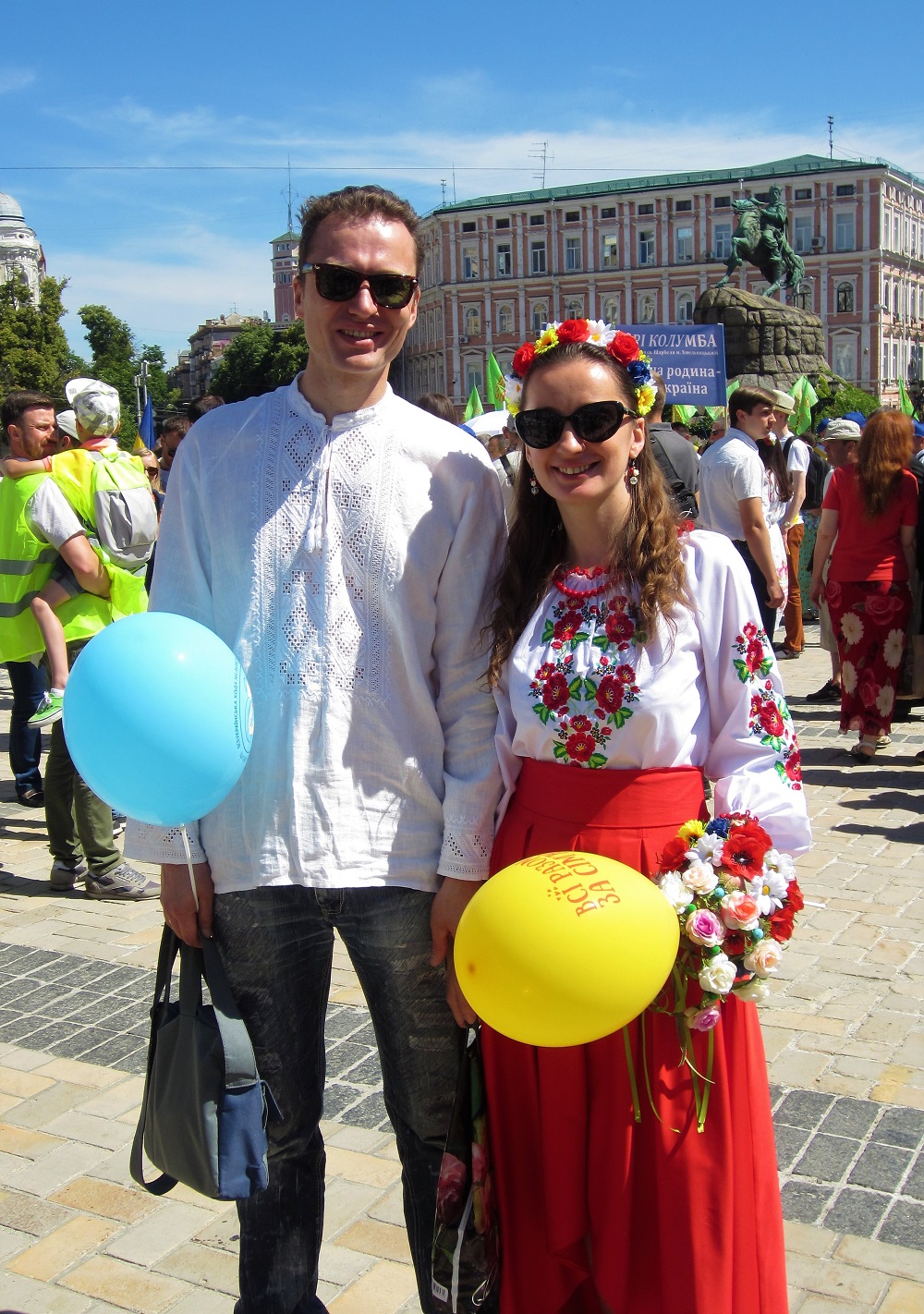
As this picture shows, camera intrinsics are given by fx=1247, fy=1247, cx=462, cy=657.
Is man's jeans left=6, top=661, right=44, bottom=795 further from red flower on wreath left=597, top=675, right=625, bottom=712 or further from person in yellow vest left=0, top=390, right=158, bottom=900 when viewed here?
red flower on wreath left=597, top=675, right=625, bottom=712

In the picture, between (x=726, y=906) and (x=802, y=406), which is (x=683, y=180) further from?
(x=726, y=906)

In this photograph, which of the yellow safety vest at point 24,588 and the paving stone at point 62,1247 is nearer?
the paving stone at point 62,1247

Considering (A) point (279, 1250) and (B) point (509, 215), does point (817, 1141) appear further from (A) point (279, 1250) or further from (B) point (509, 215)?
(B) point (509, 215)

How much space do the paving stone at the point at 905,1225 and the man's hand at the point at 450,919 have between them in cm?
139

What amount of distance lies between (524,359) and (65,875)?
Result: 13.6 feet

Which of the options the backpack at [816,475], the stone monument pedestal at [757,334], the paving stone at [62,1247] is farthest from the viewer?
the stone monument pedestal at [757,334]

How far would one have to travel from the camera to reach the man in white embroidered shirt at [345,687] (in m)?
2.21

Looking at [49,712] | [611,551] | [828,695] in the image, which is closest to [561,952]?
[611,551]

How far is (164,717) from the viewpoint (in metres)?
2.06

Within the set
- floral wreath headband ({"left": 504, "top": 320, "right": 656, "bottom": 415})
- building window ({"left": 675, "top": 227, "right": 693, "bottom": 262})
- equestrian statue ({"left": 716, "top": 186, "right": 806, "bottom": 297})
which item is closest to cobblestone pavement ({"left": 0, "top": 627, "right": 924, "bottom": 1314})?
floral wreath headband ({"left": 504, "top": 320, "right": 656, "bottom": 415})

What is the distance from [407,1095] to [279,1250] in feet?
1.32

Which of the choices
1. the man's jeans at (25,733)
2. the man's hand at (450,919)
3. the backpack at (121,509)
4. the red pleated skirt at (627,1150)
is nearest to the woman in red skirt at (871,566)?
the backpack at (121,509)

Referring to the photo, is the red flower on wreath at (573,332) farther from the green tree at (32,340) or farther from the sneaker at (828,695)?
the green tree at (32,340)

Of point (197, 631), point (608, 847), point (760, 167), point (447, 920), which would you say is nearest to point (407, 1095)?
point (447, 920)
